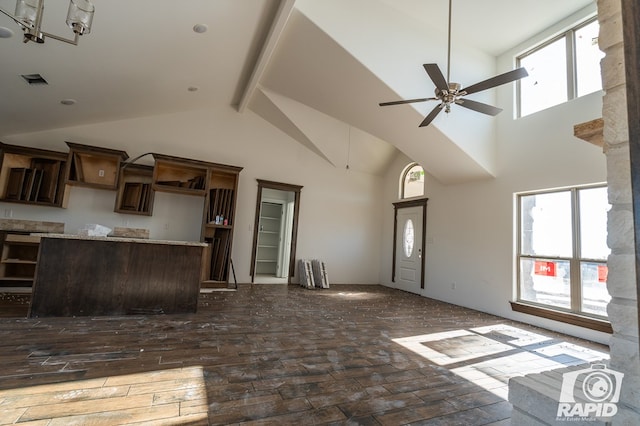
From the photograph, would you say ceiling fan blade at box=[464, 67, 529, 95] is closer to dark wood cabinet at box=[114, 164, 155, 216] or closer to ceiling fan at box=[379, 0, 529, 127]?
ceiling fan at box=[379, 0, 529, 127]

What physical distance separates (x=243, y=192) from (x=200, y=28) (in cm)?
356

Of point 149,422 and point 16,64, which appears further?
point 16,64

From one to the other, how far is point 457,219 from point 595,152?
2.36 meters

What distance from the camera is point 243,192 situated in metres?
6.69

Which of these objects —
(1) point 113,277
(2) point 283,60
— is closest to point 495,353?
(1) point 113,277

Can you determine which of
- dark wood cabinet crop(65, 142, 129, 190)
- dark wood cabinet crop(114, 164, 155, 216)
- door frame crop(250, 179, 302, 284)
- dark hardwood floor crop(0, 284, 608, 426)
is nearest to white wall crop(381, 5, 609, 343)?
dark hardwood floor crop(0, 284, 608, 426)

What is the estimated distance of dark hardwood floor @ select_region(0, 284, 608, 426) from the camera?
1.81 meters

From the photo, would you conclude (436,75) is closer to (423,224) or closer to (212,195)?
(423,224)

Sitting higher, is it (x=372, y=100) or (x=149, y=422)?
(x=372, y=100)

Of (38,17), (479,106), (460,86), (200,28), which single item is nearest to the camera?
(38,17)

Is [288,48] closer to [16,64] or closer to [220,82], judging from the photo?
[220,82]

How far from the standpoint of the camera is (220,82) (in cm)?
532

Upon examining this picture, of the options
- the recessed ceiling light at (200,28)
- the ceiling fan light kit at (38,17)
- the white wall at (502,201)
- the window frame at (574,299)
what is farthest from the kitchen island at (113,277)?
the window frame at (574,299)

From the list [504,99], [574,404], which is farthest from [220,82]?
[574,404]
